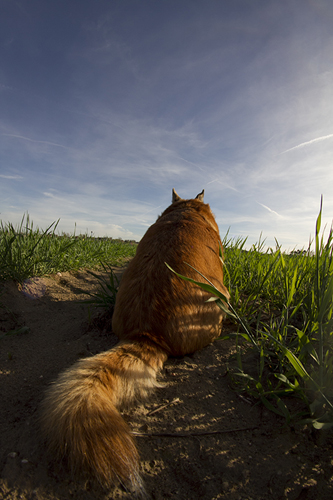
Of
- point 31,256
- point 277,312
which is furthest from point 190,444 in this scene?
point 31,256

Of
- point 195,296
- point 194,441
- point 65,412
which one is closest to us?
point 65,412

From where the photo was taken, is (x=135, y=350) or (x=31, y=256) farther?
(x=31, y=256)

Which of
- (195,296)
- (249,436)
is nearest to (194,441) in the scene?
(249,436)

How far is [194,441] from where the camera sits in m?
1.26

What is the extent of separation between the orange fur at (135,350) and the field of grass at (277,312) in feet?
0.81

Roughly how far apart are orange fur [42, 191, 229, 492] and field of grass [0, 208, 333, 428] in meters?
0.25

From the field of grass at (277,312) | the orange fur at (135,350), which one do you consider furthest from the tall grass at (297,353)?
the orange fur at (135,350)

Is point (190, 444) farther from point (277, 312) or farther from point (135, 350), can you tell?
point (277, 312)

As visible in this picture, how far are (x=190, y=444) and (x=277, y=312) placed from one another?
1.54 metres

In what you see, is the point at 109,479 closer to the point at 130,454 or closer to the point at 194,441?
the point at 130,454

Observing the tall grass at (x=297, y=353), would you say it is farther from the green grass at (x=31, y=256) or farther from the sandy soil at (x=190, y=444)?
the green grass at (x=31, y=256)

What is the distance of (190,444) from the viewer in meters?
1.24

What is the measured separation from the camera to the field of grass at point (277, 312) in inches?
51.1

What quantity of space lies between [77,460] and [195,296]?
110 centimetres
